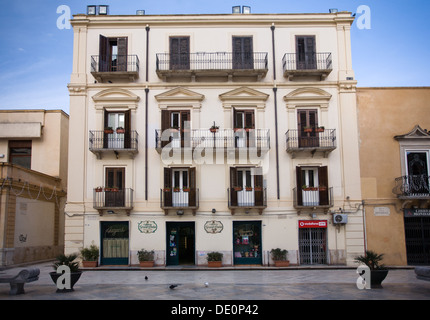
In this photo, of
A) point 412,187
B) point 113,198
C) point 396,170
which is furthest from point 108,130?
point 412,187

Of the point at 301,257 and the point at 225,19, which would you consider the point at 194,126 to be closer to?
the point at 225,19

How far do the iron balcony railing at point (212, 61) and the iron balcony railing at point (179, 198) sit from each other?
6.76 metres

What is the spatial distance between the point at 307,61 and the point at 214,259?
471 inches

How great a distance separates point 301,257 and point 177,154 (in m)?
8.62

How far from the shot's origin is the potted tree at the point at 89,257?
22625mm

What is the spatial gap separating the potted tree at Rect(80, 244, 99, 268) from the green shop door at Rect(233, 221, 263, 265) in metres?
7.33

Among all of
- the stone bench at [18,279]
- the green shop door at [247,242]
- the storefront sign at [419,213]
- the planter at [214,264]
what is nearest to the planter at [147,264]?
the planter at [214,264]

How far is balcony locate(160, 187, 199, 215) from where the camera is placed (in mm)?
22922

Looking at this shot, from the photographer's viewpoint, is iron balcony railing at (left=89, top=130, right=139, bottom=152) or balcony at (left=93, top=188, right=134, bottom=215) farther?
iron balcony railing at (left=89, top=130, right=139, bottom=152)

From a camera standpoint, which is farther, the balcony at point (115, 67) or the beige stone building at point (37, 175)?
the beige stone building at point (37, 175)

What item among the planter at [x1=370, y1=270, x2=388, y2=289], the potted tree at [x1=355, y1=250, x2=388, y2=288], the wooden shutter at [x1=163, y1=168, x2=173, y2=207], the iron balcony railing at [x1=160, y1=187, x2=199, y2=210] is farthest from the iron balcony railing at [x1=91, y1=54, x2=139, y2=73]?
the planter at [x1=370, y1=270, x2=388, y2=289]

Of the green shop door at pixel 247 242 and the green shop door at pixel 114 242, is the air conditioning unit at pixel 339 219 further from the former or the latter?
the green shop door at pixel 114 242

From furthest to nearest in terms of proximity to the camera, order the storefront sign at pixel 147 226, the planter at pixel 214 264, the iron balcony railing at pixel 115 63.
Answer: the iron balcony railing at pixel 115 63, the storefront sign at pixel 147 226, the planter at pixel 214 264

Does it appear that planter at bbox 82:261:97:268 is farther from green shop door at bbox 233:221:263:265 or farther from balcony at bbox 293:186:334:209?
balcony at bbox 293:186:334:209
